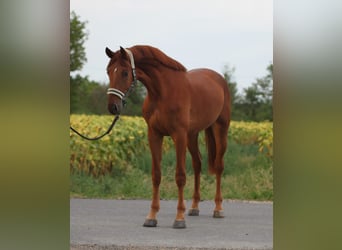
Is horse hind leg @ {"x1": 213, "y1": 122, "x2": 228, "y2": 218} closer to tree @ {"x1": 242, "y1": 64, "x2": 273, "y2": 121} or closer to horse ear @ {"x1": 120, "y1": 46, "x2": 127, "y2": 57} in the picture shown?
horse ear @ {"x1": 120, "y1": 46, "x2": 127, "y2": 57}

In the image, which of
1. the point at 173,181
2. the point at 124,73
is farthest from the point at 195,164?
the point at 173,181

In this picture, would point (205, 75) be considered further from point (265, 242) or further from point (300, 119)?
point (300, 119)

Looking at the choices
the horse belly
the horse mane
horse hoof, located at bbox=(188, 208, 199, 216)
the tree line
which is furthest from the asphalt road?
the tree line

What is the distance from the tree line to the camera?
11055 mm

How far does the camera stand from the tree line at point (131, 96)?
11.1m

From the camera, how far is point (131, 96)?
11391mm

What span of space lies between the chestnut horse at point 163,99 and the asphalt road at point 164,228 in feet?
1.11

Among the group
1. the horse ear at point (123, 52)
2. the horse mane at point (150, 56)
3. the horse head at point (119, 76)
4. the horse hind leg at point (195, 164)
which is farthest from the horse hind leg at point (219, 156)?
the horse ear at point (123, 52)

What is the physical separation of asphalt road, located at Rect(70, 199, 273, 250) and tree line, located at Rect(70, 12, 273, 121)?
13.8 ft

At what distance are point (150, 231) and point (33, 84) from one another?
12.0ft

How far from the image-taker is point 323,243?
1.51 meters

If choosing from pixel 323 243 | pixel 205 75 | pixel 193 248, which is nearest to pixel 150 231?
pixel 193 248

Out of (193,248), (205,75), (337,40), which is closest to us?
(337,40)

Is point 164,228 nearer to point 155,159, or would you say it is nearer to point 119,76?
point 155,159
